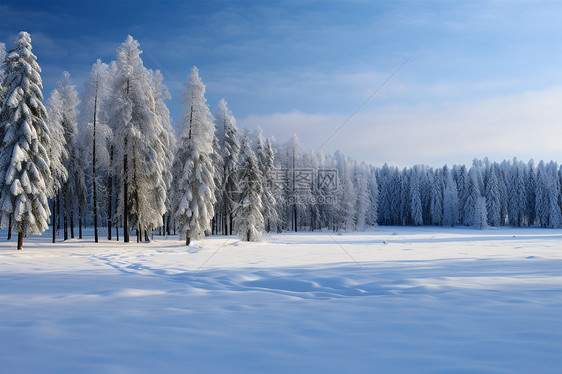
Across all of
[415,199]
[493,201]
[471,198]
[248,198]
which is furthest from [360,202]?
[248,198]

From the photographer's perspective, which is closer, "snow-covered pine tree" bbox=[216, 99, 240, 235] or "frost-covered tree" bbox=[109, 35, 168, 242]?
"frost-covered tree" bbox=[109, 35, 168, 242]

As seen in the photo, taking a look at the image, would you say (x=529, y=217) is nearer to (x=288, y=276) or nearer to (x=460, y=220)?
(x=460, y=220)

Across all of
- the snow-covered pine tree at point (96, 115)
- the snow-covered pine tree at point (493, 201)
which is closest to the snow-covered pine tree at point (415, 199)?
the snow-covered pine tree at point (493, 201)

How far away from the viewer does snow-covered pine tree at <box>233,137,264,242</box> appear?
31.6m

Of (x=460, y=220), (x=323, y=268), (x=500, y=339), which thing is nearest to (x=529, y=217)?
(x=460, y=220)

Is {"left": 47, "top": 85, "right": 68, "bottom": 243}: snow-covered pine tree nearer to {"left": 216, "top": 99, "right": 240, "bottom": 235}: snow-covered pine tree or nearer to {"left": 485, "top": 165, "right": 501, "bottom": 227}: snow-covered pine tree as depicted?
{"left": 216, "top": 99, "right": 240, "bottom": 235}: snow-covered pine tree

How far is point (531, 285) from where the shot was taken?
9.39m

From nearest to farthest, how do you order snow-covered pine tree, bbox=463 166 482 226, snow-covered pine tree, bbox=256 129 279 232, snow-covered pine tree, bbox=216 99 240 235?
snow-covered pine tree, bbox=216 99 240 235 < snow-covered pine tree, bbox=256 129 279 232 < snow-covered pine tree, bbox=463 166 482 226

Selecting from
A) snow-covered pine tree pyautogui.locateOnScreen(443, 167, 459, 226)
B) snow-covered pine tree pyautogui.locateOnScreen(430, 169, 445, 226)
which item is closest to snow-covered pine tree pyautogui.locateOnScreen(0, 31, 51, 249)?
snow-covered pine tree pyautogui.locateOnScreen(430, 169, 445, 226)

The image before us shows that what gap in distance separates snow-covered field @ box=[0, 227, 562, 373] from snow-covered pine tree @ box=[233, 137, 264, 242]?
20152mm

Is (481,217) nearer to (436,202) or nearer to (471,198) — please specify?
(471,198)

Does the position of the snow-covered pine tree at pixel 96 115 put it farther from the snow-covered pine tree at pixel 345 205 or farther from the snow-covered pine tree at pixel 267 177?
the snow-covered pine tree at pixel 345 205

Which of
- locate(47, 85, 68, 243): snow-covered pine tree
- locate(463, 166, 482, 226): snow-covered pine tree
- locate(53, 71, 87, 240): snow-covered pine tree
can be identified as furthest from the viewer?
locate(463, 166, 482, 226): snow-covered pine tree

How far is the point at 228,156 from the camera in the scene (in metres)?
44.1
